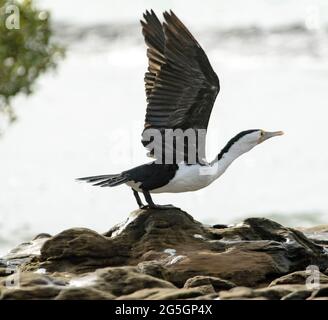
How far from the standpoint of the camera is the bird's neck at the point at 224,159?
36.6 feet

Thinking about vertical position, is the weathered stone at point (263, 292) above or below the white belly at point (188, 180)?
below

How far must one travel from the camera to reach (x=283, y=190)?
27.3m

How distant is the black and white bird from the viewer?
1105 cm

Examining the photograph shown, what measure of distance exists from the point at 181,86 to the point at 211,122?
18.4 meters

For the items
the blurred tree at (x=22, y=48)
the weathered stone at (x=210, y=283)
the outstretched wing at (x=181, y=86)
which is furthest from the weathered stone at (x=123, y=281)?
the blurred tree at (x=22, y=48)

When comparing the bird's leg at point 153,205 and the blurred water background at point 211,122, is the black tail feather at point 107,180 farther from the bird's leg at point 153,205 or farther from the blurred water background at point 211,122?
the blurred water background at point 211,122

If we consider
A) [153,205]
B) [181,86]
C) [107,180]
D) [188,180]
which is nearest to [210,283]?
[153,205]

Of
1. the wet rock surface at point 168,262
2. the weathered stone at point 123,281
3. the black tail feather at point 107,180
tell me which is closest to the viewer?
the wet rock surface at point 168,262

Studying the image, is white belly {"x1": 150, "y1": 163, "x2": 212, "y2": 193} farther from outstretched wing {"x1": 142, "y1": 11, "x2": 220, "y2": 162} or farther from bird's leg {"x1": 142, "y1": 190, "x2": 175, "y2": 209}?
outstretched wing {"x1": 142, "y1": 11, "x2": 220, "y2": 162}

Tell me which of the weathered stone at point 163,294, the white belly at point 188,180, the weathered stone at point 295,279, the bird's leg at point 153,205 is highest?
the white belly at point 188,180

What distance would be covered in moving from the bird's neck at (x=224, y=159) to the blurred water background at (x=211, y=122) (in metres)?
8.81

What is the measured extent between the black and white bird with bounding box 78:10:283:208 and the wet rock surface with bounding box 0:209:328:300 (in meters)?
0.38

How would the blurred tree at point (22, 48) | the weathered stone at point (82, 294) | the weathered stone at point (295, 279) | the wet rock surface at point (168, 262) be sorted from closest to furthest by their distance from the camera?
1. the weathered stone at point (82, 294)
2. the wet rock surface at point (168, 262)
3. the weathered stone at point (295, 279)
4. the blurred tree at point (22, 48)

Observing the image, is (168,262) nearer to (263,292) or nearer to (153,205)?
(153,205)
